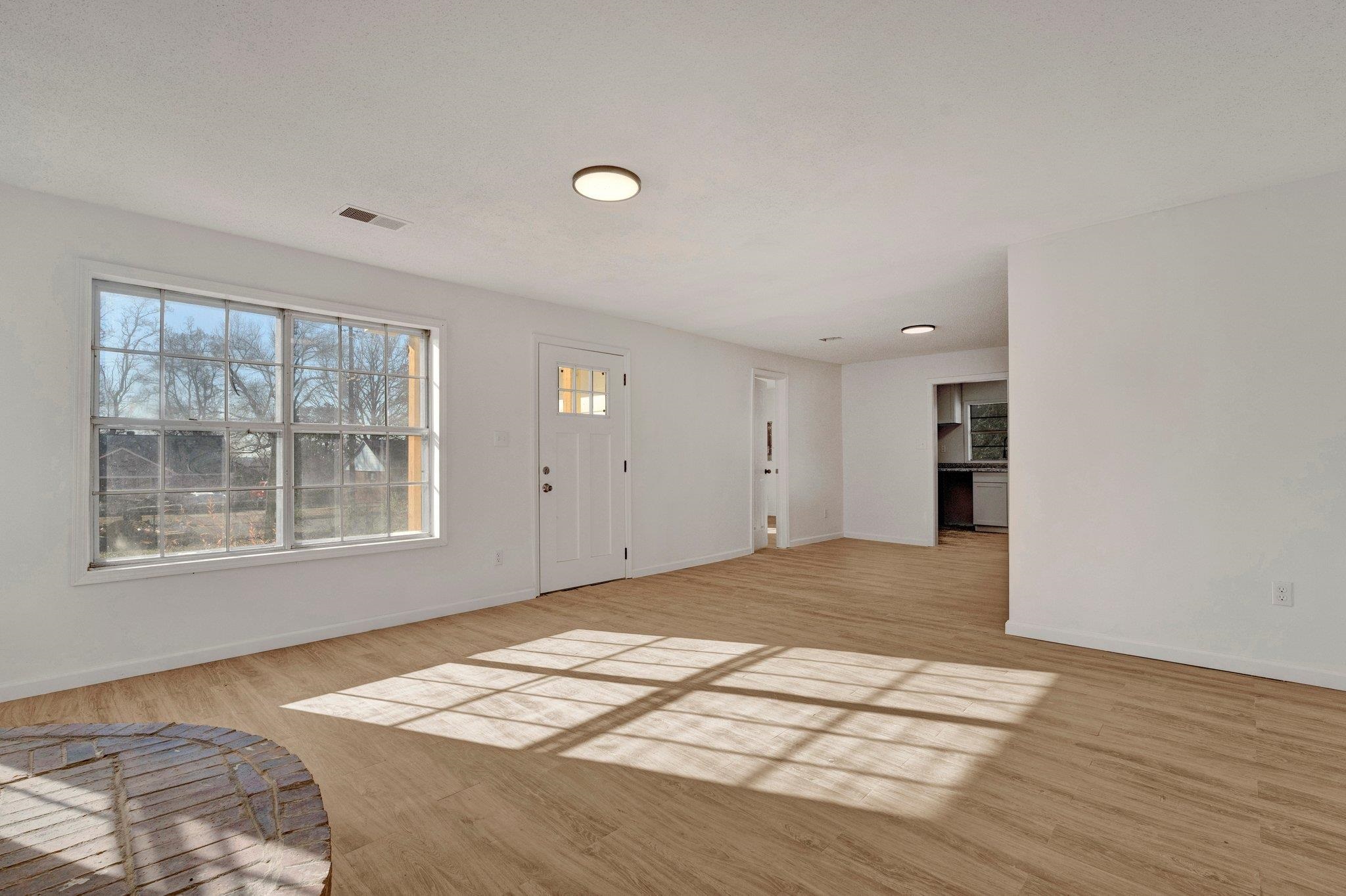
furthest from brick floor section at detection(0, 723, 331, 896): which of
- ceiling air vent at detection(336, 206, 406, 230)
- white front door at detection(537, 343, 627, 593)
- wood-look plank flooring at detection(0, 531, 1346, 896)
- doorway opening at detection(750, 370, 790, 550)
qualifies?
doorway opening at detection(750, 370, 790, 550)

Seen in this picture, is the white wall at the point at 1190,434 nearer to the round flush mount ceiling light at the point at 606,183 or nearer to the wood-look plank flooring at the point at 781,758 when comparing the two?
the wood-look plank flooring at the point at 781,758

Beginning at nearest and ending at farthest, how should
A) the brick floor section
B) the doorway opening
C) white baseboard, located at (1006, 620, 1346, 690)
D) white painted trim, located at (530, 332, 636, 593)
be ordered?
the brick floor section < white baseboard, located at (1006, 620, 1346, 690) < white painted trim, located at (530, 332, 636, 593) < the doorway opening

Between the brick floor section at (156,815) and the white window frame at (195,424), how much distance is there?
91.8 inches

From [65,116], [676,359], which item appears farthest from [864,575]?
[65,116]

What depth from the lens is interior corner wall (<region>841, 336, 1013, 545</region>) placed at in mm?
8062

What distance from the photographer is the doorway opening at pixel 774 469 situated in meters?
7.88

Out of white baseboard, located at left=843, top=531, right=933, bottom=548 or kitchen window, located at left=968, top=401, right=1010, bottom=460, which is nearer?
white baseboard, located at left=843, top=531, right=933, bottom=548

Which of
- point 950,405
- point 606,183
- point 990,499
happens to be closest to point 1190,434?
point 606,183

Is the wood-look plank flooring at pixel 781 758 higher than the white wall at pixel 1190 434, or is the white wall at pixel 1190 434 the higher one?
the white wall at pixel 1190 434

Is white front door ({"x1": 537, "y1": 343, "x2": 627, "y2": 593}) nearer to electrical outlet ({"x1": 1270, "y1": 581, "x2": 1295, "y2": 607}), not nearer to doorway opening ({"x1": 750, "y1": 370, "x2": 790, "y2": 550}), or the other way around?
doorway opening ({"x1": 750, "y1": 370, "x2": 790, "y2": 550})

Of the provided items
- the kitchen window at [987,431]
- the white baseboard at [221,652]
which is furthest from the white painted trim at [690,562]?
the kitchen window at [987,431]

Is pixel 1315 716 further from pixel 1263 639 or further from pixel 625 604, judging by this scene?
pixel 625 604

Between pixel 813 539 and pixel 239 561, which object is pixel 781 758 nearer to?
pixel 239 561

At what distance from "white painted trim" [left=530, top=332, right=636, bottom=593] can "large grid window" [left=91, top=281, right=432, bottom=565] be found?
2.95 ft
